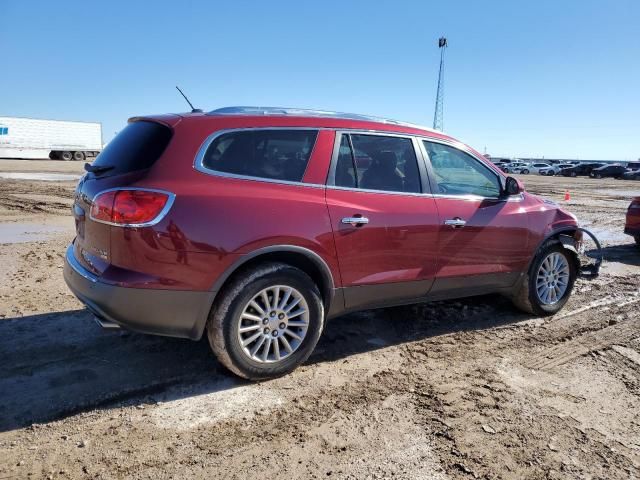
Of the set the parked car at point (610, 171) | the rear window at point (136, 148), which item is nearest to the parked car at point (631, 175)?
the parked car at point (610, 171)

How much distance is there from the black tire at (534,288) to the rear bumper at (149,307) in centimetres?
325

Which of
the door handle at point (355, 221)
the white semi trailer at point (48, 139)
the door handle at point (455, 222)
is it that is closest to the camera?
the door handle at point (355, 221)

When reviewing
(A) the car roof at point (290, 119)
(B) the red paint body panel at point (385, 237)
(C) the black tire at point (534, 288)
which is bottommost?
(C) the black tire at point (534, 288)

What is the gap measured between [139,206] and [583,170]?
57.8 m

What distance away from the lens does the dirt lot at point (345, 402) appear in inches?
103

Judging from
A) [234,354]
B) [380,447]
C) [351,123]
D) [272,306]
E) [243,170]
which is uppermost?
[351,123]

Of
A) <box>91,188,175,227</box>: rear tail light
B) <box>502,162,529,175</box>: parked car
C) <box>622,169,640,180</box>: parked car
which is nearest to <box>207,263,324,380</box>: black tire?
<box>91,188,175,227</box>: rear tail light

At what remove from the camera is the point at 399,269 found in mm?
3918

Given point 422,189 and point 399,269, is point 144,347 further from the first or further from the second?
point 422,189

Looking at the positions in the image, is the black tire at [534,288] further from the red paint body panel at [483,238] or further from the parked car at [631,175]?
the parked car at [631,175]

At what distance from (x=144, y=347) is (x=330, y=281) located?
162 centimetres

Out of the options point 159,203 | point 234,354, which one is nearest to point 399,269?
point 234,354

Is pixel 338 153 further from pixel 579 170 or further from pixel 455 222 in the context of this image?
pixel 579 170

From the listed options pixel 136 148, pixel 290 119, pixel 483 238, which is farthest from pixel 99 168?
pixel 483 238
